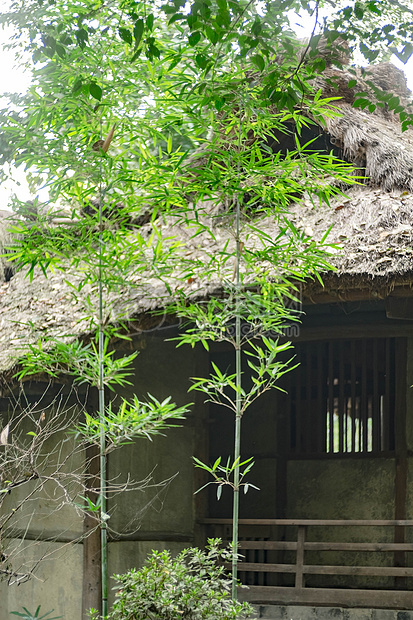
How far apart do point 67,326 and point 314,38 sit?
309cm

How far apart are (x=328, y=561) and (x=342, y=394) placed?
145cm

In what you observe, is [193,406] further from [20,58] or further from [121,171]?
[20,58]

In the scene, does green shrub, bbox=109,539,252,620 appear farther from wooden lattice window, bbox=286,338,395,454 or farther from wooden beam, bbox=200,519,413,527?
wooden lattice window, bbox=286,338,395,454

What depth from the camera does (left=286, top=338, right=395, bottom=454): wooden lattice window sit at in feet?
20.9

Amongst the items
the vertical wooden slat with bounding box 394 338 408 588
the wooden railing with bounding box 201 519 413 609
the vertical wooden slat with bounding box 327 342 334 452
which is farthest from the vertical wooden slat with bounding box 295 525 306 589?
the vertical wooden slat with bounding box 327 342 334 452

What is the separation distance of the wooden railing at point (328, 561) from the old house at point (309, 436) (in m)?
0.01

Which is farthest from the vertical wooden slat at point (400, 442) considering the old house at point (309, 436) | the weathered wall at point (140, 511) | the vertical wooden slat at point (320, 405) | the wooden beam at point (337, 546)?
the weathered wall at point (140, 511)

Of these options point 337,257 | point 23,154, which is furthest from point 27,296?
point 337,257

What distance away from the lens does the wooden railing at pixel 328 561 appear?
504 centimetres

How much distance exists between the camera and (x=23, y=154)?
3.99 m

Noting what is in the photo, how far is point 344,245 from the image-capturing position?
4887 mm

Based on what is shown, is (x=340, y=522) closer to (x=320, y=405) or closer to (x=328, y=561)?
(x=328, y=561)

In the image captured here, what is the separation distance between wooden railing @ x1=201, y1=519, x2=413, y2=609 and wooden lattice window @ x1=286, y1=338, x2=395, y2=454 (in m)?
0.73

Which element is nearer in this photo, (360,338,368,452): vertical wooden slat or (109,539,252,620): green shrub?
(109,539,252,620): green shrub
